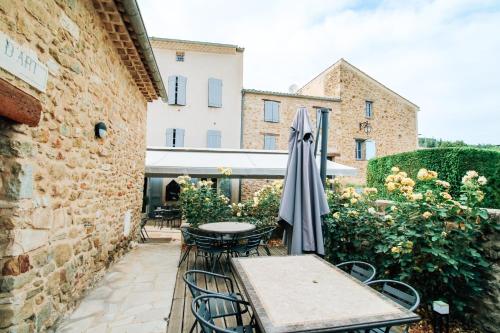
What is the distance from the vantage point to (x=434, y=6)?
6039mm

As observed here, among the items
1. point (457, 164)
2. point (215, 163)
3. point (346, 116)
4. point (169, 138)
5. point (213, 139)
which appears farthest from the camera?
point (346, 116)

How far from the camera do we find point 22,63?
2250mm

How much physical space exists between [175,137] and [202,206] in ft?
32.3

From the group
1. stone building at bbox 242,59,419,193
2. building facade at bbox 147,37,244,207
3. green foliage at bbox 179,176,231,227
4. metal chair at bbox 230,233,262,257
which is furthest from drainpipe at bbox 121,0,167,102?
stone building at bbox 242,59,419,193

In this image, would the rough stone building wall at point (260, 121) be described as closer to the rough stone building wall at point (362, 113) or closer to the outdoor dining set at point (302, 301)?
the rough stone building wall at point (362, 113)

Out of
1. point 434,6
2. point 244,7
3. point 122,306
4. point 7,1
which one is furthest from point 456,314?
point 244,7

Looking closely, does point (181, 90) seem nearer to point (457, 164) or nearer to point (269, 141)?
point (269, 141)

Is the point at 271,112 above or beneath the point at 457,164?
above

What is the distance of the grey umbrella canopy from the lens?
12.2ft

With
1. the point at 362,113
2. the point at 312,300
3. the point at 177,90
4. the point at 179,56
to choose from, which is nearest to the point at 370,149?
the point at 362,113

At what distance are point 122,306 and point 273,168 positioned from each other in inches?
269

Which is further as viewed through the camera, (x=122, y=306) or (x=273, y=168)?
(x=273, y=168)

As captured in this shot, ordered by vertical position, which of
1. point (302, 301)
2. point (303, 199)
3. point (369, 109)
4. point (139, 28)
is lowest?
point (302, 301)

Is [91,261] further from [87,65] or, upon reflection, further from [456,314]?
[456,314]
